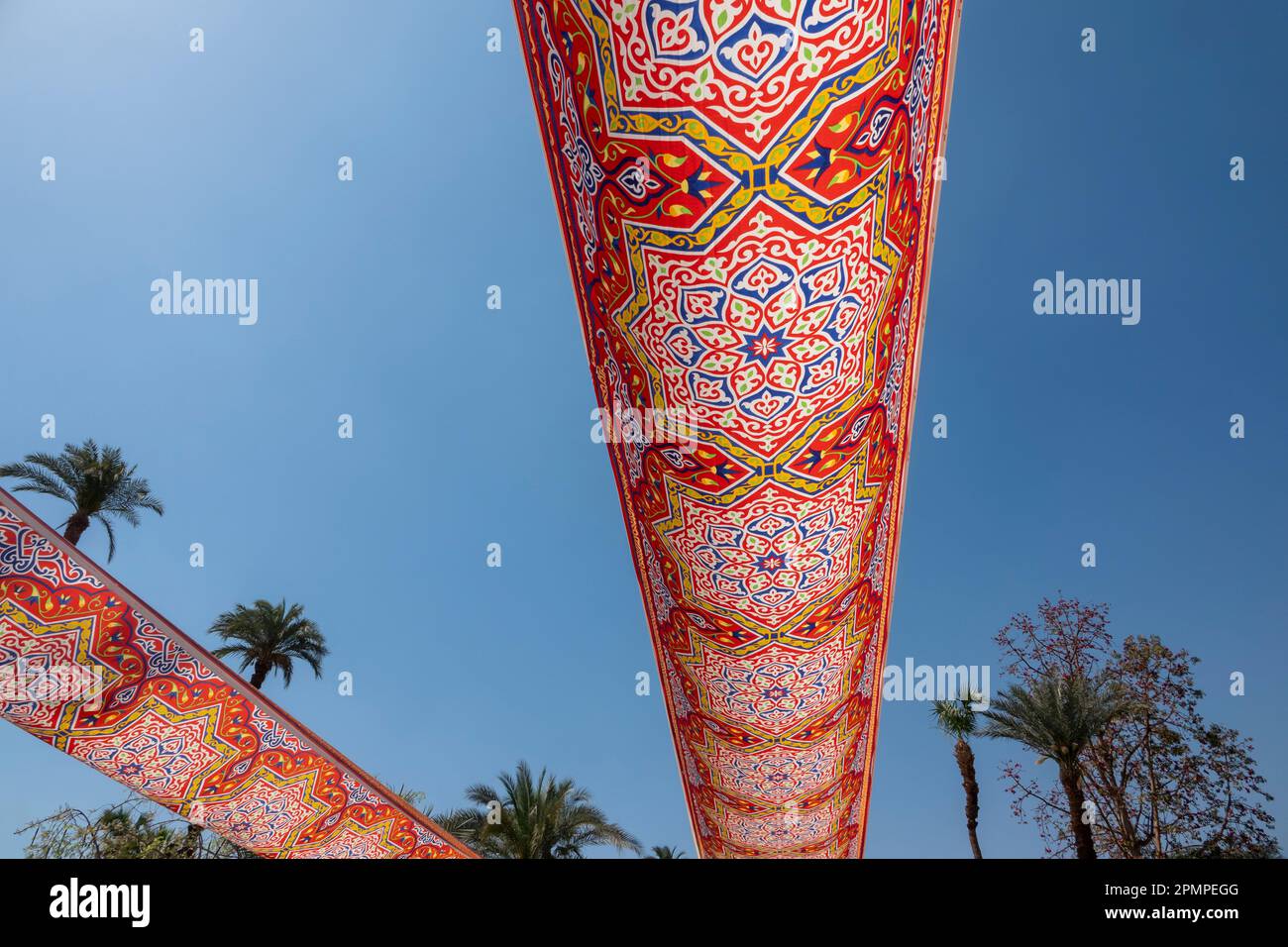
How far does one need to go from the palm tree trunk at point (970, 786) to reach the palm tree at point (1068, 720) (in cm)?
281

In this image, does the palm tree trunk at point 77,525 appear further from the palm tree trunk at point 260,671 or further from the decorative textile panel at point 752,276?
the decorative textile panel at point 752,276

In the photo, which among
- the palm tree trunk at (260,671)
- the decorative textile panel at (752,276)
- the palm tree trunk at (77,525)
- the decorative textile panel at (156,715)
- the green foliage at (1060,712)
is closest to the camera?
the decorative textile panel at (752,276)

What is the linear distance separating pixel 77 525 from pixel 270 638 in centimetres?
397

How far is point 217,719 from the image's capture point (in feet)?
13.7

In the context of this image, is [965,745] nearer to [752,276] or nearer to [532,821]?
[532,821]

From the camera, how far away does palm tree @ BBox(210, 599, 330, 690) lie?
1407 centimetres

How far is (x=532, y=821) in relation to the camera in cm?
1378

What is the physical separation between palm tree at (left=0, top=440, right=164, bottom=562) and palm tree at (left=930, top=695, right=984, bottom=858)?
15.9 meters

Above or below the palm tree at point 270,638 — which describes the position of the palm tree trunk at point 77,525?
above

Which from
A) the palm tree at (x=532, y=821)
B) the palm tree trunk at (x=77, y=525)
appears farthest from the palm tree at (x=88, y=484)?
the palm tree at (x=532, y=821)

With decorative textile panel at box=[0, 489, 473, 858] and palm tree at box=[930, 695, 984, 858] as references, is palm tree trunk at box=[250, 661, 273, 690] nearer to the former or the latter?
decorative textile panel at box=[0, 489, 473, 858]

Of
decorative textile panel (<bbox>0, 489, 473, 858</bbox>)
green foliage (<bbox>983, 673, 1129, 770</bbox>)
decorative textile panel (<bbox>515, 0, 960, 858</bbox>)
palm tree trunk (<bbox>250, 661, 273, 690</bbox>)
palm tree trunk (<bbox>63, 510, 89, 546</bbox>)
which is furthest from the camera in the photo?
palm tree trunk (<bbox>250, 661, 273, 690</bbox>)

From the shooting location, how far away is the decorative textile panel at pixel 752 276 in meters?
1.29
